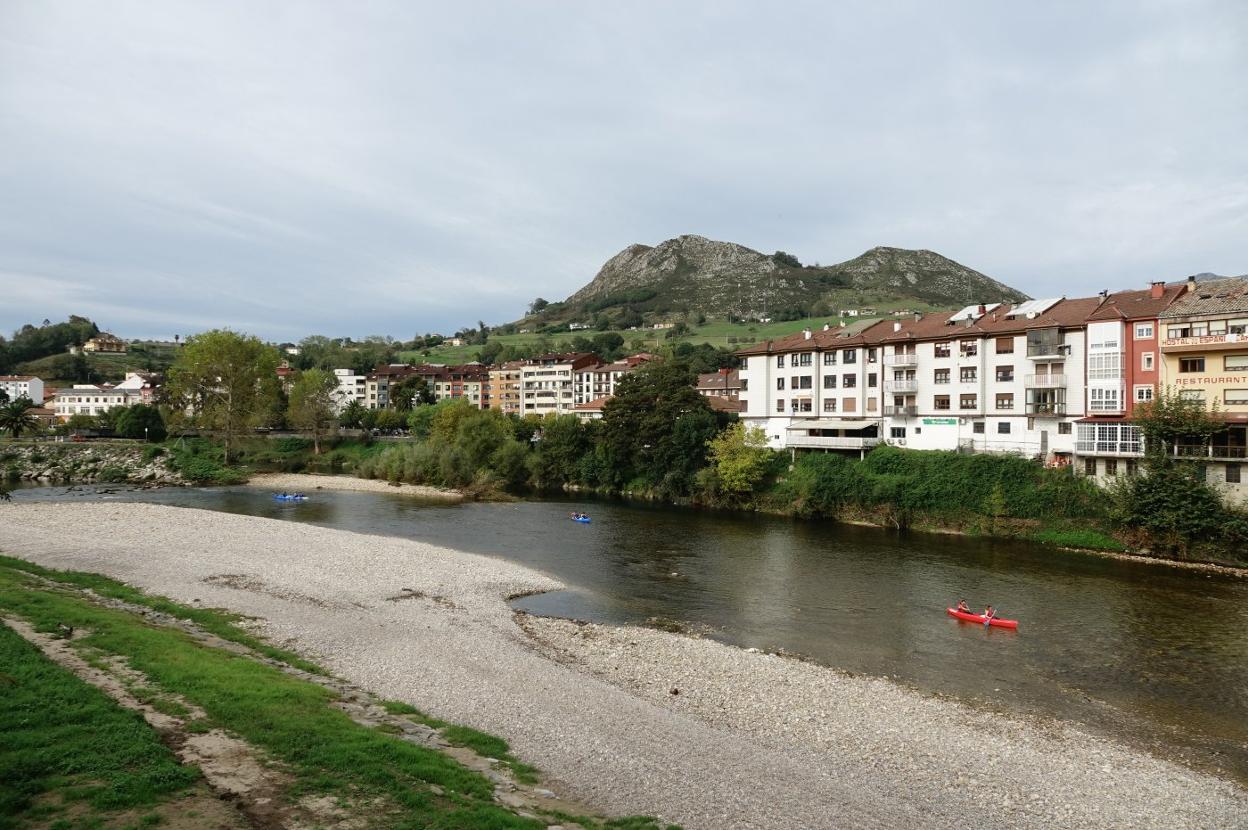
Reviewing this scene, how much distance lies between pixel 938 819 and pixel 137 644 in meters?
19.1

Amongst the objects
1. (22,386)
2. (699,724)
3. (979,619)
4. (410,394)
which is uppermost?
(22,386)

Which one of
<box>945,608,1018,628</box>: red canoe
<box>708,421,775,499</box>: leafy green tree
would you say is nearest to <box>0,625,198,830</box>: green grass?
<box>945,608,1018,628</box>: red canoe

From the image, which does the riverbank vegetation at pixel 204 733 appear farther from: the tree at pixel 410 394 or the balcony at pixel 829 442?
the tree at pixel 410 394

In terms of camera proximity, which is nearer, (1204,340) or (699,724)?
(699,724)

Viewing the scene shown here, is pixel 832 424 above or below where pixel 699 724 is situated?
above

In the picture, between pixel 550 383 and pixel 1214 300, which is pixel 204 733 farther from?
pixel 550 383

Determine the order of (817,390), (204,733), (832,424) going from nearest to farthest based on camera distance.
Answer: (204,733), (832,424), (817,390)

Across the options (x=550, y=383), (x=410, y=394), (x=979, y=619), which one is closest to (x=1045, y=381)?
(x=979, y=619)

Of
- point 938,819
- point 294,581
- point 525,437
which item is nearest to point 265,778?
point 938,819

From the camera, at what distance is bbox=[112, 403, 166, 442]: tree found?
115 meters

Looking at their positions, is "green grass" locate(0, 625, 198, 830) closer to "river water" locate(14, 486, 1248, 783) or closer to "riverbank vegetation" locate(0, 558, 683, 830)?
"riverbank vegetation" locate(0, 558, 683, 830)

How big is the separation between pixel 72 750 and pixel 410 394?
138m

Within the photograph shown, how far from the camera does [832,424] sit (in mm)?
66062

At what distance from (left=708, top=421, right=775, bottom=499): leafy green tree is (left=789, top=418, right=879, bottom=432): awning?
14.1 feet
